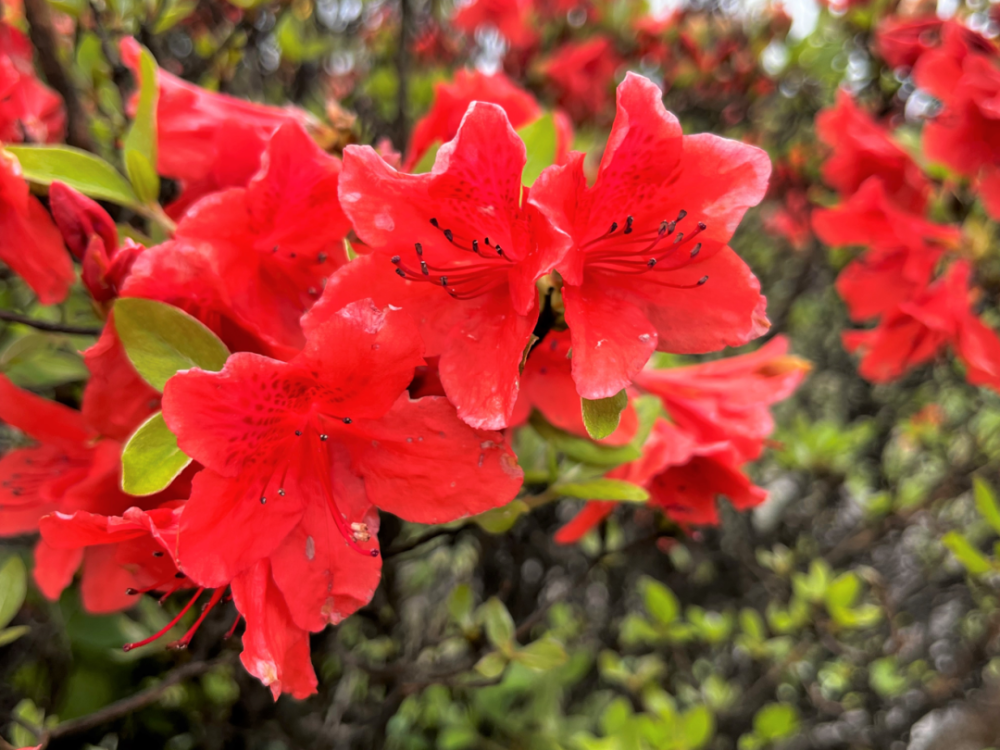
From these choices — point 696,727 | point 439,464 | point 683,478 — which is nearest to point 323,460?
point 439,464

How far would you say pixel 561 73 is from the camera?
1.94 meters

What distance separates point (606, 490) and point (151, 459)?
0.41m

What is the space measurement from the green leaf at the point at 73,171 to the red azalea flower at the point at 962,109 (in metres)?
1.11

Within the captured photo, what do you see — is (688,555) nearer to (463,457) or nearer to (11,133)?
(463,457)

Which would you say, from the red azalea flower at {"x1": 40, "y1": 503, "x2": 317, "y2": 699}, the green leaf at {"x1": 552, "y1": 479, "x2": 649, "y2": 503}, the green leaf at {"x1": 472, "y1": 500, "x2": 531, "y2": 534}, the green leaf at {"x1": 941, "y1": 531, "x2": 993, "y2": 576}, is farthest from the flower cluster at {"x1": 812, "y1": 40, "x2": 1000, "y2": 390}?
the red azalea flower at {"x1": 40, "y1": 503, "x2": 317, "y2": 699}

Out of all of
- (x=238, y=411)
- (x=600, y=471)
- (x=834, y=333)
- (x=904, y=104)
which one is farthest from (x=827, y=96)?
(x=238, y=411)

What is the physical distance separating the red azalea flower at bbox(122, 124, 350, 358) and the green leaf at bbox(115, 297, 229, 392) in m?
0.03

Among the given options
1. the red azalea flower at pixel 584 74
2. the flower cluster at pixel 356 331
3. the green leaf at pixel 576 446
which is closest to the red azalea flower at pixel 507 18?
the red azalea flower at pixel 584 74

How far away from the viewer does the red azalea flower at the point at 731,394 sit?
0.73 metres

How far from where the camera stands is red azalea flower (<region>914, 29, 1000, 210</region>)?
96 cm

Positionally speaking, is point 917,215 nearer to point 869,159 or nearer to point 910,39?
point 869,159

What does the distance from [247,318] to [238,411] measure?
4.4 inches

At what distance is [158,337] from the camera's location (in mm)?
500

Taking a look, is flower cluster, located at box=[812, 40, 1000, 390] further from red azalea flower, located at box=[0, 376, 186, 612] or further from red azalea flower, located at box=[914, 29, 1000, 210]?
red azalea flower, located at box=[0, 376, 186, 612]
